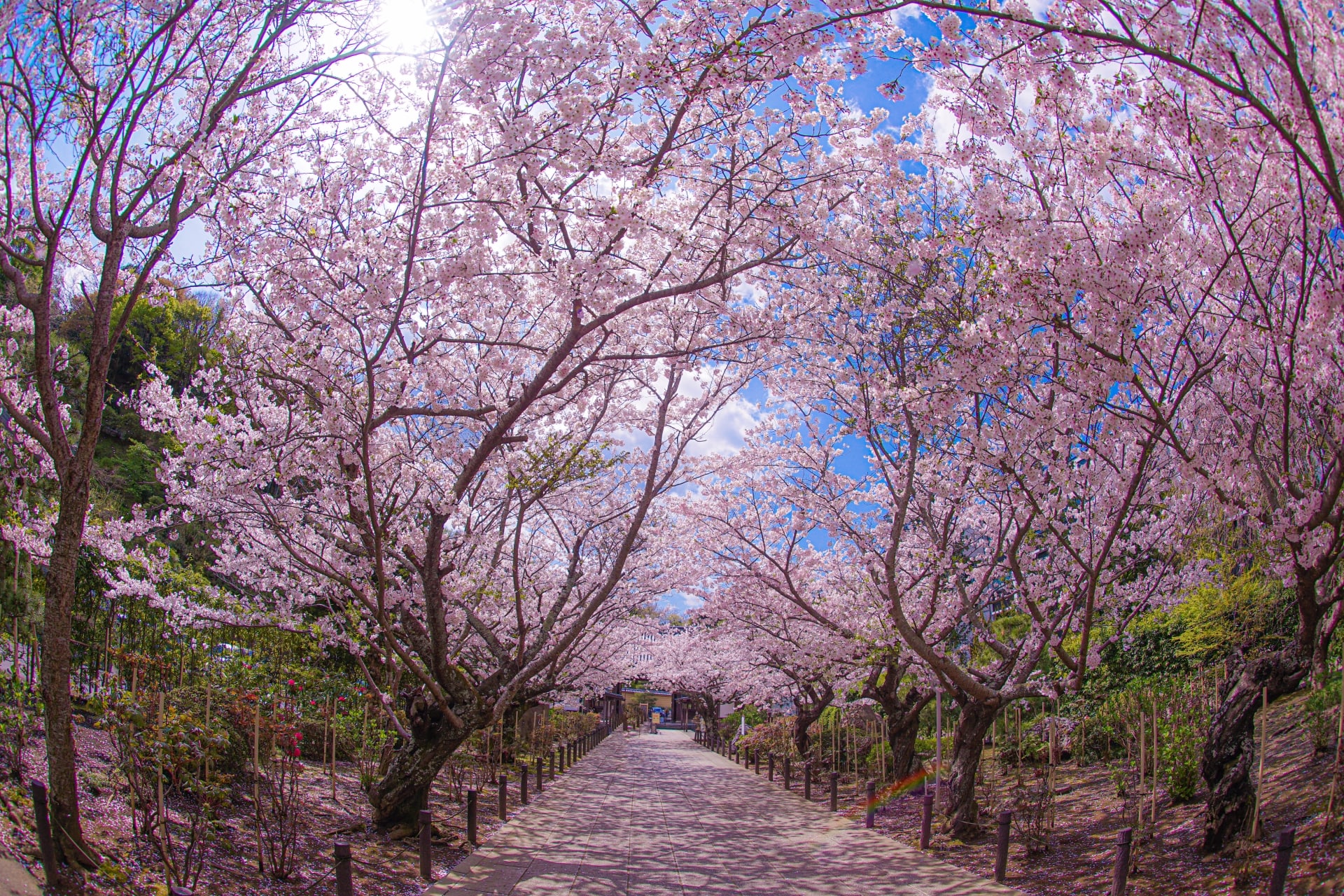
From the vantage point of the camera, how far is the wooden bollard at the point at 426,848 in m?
7.19

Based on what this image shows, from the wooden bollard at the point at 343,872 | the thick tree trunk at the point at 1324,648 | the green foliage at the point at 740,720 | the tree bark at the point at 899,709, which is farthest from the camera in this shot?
the green foliage at the point at 740,720

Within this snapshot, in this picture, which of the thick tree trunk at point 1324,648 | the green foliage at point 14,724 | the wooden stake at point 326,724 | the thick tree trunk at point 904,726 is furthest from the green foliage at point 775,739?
the green foliage at point 14,724

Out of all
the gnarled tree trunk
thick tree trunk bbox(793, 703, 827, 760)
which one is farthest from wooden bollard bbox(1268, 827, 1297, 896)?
thick tree trunk bbox(793, 703, 827, 760)

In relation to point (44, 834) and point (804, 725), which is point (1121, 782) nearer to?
point (44, 834)

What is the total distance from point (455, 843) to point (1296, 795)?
8.38 metres

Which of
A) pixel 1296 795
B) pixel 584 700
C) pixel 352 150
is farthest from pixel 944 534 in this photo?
pixel 584 700

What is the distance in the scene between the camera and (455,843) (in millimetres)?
8820

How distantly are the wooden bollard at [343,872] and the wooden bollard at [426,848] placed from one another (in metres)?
1.98

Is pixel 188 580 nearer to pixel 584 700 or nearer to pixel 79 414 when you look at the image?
pixel 79 414

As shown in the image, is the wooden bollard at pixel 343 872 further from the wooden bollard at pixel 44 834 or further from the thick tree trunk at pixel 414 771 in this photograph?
the thick tree trunk at pixel 414 771

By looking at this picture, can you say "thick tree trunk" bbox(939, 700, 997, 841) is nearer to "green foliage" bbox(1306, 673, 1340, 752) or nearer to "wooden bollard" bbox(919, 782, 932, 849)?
"wooden bollard" bbox(919, 782, 932, 849)

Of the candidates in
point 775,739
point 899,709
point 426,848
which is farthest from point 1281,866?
point 775,739

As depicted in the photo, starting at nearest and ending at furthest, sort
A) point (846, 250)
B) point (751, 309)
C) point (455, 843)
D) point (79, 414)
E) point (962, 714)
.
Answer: point (846, 250)
point (751, 309)
point (455, 843)
point (962, 714)
point (79, 414)

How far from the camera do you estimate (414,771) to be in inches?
335
